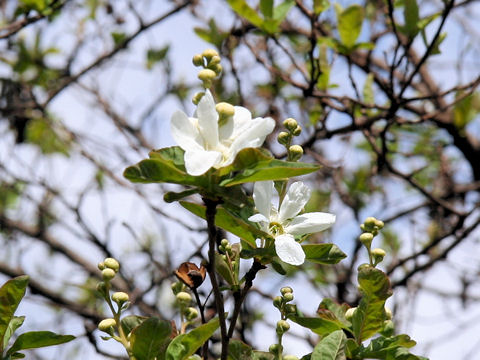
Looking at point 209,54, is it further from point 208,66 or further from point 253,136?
point 253,136

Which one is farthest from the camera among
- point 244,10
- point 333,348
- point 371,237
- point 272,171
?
point 244,10

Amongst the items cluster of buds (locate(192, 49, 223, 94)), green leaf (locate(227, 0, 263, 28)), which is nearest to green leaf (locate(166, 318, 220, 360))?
cluster of buds (locate(192, 49, 223, 94))

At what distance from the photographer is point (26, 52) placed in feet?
10.3

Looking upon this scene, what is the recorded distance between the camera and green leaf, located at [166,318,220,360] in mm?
872

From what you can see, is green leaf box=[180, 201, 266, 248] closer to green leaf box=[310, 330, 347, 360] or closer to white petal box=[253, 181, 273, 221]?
white petal box=[253, 181, 273, 221]

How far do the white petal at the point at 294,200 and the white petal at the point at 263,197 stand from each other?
43mm

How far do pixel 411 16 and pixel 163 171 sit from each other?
1.58 meters

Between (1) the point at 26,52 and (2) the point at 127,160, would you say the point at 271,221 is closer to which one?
(2) the point at 127,160

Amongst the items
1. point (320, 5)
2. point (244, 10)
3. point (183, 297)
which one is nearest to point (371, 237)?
point (183, 297)

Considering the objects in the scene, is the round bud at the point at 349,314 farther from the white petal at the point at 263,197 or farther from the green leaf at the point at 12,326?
the green leaf at the point at 12,326

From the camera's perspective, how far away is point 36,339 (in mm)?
938

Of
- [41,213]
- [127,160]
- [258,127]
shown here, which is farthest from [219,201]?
[41,213]

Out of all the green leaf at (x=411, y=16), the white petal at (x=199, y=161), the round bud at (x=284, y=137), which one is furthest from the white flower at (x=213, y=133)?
the green leaf at (x=411, y=16)

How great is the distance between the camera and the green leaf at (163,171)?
0.81 meters
